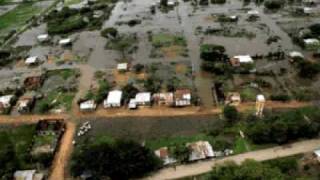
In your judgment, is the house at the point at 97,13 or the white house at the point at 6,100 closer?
the white house at the point at 6,100

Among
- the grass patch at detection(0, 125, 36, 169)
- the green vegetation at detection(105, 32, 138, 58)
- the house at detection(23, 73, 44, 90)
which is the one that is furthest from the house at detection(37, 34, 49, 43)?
the grass patch at detection(0, 125, 36, 169)

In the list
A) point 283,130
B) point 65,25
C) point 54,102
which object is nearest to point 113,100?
point 54,102

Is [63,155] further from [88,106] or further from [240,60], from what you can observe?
[240,60]

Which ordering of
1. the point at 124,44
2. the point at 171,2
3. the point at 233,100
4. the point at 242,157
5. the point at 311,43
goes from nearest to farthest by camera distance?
the point at 242,157, the point at 233,100, the point at 311,43, the point at 124,44, the point at 171,2

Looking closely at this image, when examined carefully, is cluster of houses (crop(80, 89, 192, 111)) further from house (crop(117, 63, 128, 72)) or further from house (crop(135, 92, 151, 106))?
house (crop(117, 63, 128, 72))

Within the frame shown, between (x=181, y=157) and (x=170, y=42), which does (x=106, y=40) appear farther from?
(x=181, y=157)

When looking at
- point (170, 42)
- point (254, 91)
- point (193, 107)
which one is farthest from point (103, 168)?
point (170, 42)

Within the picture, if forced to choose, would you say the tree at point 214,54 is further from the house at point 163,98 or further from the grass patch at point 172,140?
the grass patch at point 172,140

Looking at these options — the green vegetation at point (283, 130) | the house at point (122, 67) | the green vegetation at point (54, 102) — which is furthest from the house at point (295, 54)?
the green vegetation at point (54, 102)
